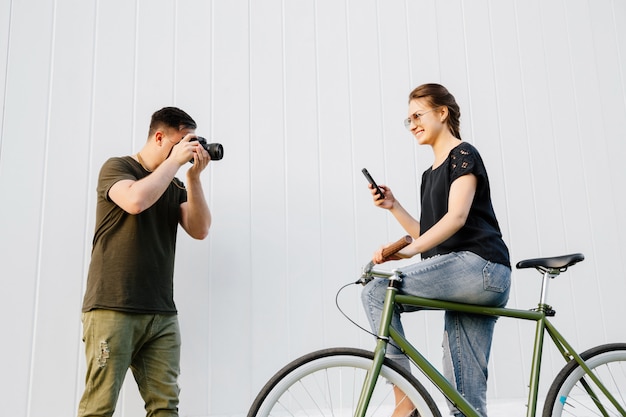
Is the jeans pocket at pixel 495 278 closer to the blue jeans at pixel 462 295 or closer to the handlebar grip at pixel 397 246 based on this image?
the blue jeans at pixel 462 295

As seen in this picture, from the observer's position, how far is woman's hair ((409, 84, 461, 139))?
62.4 inches

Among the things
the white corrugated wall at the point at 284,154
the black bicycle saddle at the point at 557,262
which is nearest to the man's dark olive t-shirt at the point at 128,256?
the white corrugated wall at the point at 284,154

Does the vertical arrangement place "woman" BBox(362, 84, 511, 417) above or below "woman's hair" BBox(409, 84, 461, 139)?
below

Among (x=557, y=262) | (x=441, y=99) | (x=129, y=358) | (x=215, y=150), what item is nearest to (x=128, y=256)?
(x=129, y=358)

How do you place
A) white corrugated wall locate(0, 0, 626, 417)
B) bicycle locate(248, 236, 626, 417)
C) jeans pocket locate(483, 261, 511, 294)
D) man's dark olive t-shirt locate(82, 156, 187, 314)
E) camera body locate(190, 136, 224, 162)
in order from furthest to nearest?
1. white corrugated wall locate(0, 0, 626, 417)
2. camera body locate(190, 136, 224, 162)
3. man's dark olive t-shirt locate(82, 156, 187, 314)
4. jeans pocket locate(483, 261, 511, 294)
5. bicycle locate(248, 236, 626, 417)

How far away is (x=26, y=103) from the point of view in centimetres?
193

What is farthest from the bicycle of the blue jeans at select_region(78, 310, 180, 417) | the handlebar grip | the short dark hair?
the short dark hair

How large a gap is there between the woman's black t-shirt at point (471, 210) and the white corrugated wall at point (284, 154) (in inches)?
25.4

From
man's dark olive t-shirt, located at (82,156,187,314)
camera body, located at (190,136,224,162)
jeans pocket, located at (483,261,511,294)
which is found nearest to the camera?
jeans pocket, located at (483,261,511,294)

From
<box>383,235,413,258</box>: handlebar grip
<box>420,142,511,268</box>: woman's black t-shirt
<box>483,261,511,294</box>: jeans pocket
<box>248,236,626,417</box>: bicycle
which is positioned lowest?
<box>248,236,626,417</box>: bicycle

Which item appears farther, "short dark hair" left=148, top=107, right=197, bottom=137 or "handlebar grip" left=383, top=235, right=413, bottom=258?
"short dark hair" left=148, top=107, right=197, bottom=137

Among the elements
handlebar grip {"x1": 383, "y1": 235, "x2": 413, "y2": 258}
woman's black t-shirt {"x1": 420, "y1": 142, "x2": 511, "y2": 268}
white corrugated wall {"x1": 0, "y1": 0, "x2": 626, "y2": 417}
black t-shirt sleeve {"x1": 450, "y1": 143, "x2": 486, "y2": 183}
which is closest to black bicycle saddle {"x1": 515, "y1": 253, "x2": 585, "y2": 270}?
woman's black t-shirt {"x1": 420, "y1": 142, "x2": 511, "y2": 268}

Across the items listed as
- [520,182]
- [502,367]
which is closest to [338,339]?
[502,367]

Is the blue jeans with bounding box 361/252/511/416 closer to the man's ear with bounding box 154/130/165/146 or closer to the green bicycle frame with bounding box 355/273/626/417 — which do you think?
the green bicycle frame with bounding box 355/273/626/417
